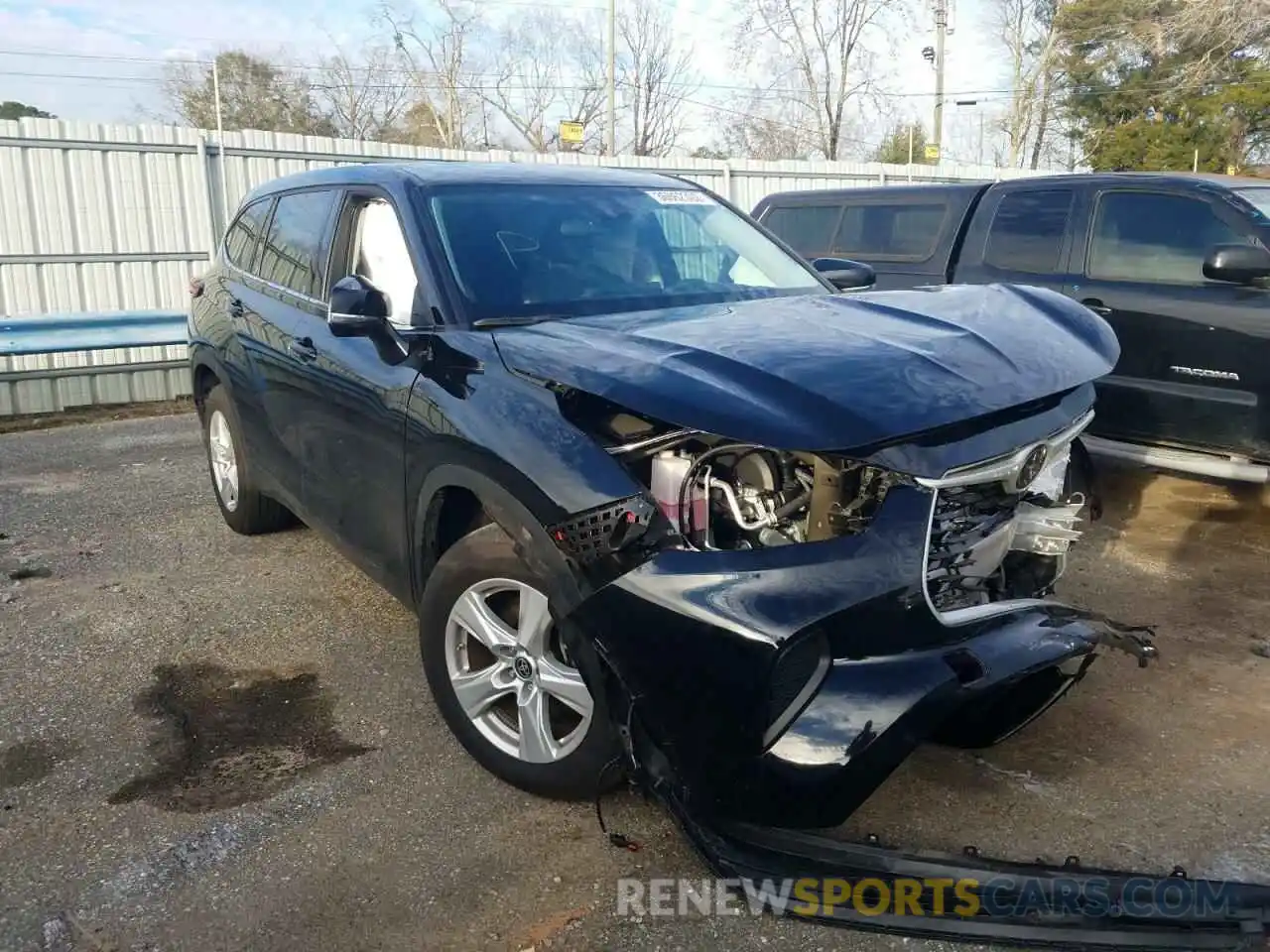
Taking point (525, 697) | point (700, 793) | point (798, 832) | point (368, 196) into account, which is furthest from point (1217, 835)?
point (368, 196)

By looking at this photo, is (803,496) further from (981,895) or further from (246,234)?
(246,234)

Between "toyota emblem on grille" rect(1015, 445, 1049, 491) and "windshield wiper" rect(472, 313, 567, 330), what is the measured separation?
1543mm

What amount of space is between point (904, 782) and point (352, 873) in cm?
164

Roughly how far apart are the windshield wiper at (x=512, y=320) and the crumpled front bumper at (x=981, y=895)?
164cm

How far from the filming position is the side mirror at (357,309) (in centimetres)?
341

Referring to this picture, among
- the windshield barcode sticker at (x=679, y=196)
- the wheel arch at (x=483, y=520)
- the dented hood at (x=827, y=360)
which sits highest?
the windshield barcode sticker at (x=679, y=196)

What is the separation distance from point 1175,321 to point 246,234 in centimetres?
493

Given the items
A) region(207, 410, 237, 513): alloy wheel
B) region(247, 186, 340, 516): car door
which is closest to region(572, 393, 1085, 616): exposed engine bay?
region(247, 186, 340, 516): car door

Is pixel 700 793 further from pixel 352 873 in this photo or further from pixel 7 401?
pixel 7 401

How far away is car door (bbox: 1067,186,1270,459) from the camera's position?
5.48 meters

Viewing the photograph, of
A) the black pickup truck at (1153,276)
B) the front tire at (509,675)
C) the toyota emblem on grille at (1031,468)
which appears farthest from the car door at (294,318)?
the black pickup truck at (1153,276)

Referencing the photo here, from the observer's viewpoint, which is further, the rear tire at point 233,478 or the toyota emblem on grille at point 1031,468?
the rear tire at point 233,478

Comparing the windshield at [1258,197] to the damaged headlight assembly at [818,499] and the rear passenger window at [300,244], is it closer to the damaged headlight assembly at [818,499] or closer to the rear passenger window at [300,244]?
the damaged headlight assembly at [818,499]

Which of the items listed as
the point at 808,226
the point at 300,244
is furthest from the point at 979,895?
the point at 808,226
